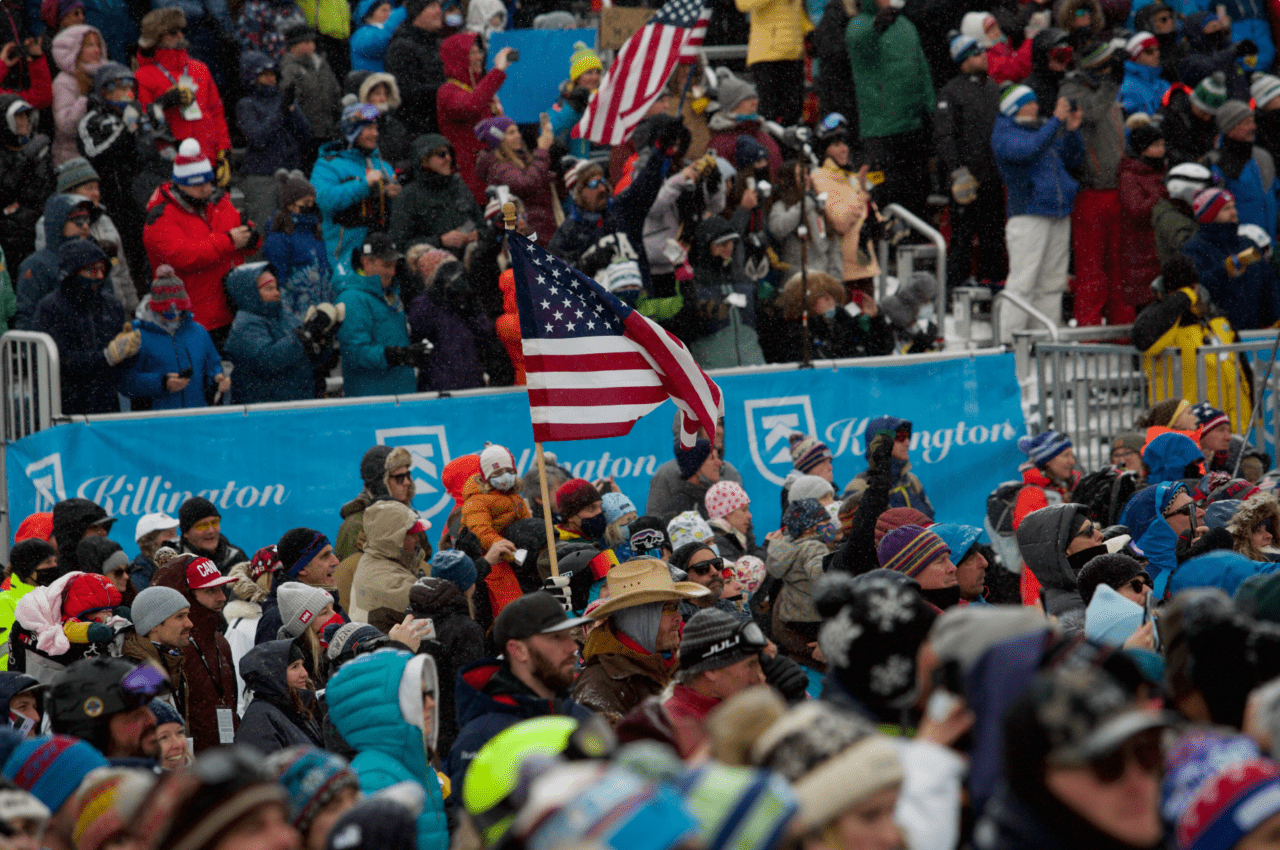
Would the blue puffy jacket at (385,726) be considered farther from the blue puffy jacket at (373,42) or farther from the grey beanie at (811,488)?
the blue puffy jacket at (373,42)

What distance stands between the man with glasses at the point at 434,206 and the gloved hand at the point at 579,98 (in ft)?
7.28

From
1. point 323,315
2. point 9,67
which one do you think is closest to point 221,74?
point 9,67

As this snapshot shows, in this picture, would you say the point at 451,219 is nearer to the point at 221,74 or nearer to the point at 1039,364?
the point at 221,74

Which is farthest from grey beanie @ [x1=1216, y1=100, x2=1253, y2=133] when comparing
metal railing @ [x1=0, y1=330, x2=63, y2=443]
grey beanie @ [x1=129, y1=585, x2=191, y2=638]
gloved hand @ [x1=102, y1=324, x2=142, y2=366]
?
grey beanie @ [x1=129, y1=585, x2=191, y2=638]

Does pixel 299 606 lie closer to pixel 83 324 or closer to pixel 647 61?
pixel 83 324

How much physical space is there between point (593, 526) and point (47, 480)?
13.2 ft

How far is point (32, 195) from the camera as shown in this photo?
13359 millimetres

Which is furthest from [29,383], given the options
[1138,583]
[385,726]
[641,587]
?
[1138,583]

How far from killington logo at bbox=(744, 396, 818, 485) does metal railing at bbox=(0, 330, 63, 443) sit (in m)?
5.01

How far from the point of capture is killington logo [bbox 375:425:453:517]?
38.9 ft

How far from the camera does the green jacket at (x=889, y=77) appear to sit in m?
15.9

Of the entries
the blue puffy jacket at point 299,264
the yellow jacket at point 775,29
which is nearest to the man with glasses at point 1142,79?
the yellow jacket at point 775,29

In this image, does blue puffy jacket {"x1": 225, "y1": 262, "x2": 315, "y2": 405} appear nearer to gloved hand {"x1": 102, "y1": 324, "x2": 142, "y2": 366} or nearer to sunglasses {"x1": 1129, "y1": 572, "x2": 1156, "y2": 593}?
gloved hand {"x1": 102, "y1": 324, "x2": 142, "y2": 366}

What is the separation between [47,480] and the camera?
1120 centimetres
